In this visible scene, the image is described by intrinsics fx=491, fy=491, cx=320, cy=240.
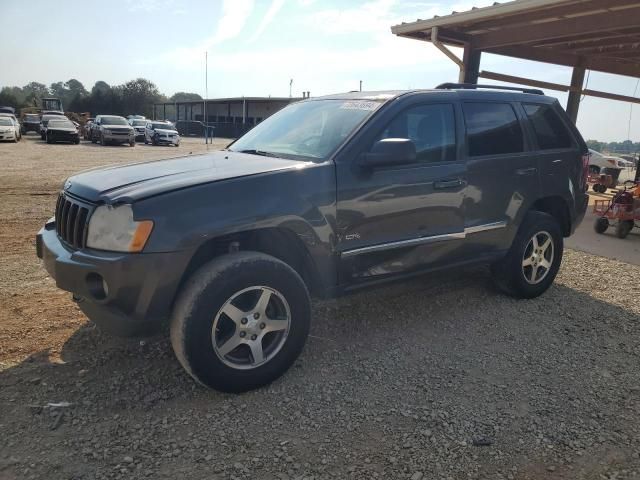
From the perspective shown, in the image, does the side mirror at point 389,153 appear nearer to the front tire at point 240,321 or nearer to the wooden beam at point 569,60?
the front tire at point 240,321

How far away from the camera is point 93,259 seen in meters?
2.68

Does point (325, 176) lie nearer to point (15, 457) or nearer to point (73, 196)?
point (73, 196)

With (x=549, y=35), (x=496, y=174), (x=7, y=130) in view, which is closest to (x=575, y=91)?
(x=549, y=35)

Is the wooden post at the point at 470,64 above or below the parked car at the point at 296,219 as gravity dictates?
above

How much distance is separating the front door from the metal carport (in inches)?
185

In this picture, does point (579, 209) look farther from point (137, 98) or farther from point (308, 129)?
→ point (137, 98)

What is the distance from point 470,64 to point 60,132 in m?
24.9

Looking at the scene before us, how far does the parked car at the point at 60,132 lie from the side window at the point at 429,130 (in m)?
28.4

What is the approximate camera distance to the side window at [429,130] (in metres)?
3.67

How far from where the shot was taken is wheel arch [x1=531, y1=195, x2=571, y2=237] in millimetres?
4824

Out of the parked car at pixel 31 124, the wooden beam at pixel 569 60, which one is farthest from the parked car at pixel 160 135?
the wooden beam at pixel 569 60

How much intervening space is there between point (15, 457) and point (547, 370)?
3283 mm

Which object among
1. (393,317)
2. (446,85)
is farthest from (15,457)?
(446,85)

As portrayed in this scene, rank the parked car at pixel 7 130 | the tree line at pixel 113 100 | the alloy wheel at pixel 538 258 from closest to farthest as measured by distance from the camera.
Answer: the alloy wheel at pixel 538 258 → the parked car at pixel 7 130 → the tree line at pixel 113 100
